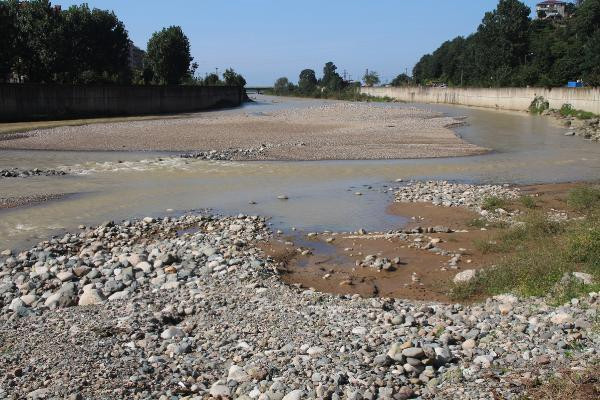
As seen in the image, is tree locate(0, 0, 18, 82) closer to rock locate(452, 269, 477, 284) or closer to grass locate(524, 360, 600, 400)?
rock locate(452, 269, 477, 284)

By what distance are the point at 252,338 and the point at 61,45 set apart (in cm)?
5703

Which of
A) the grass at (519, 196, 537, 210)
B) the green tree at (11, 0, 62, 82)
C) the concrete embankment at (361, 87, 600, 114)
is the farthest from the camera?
the green tree at (11, 0, 62, 82)

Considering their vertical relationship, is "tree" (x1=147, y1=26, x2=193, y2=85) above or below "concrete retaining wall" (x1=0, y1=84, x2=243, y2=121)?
above

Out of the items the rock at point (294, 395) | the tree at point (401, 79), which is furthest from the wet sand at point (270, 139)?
the tree at point (401, 79)

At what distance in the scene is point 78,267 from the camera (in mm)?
10531

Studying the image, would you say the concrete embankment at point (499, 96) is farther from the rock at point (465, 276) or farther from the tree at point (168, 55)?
the rock at point (465, 276)

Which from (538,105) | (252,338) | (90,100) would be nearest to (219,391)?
(252,338)

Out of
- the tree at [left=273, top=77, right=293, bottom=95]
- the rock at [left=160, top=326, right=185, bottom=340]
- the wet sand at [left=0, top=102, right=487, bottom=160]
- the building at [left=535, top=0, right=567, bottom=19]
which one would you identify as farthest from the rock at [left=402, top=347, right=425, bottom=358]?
the building at [left=535, top=0, right=567, bottom=19]

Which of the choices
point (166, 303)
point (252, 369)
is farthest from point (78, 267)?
point (252, 369)

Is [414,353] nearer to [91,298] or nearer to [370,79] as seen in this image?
[91,298]

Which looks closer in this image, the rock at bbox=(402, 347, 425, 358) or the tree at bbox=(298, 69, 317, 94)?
the rock at bbox=(402, 347, 425, 358)

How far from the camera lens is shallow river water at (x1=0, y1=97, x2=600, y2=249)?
15.5 meters

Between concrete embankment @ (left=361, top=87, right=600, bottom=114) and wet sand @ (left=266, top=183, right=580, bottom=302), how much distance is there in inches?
1676

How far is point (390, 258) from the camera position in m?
11.3
